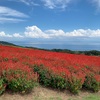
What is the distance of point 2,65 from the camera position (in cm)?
895

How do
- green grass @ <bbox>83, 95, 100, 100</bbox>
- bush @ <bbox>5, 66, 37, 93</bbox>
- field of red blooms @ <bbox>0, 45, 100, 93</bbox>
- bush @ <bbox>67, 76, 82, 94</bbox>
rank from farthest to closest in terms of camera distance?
green grass @ <bbox>83, 95, 100, 100</bbox> → bush @ <bbox>67, 76, 82, 94</bbox> → field of red blooms @ <bbox>0, 45, 100, 93</bbox> → bush @ <bbox>5, 66, 37, 93</bbox>

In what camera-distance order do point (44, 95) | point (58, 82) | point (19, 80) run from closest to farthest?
point (19, 80) < point (44, 95) < point (58, 82)

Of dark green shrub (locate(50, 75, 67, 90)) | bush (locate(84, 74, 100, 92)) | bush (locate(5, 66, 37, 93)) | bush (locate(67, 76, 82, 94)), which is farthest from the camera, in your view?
bush (locate(84, 74, 100, 92))

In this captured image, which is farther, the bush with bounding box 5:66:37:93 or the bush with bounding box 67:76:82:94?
the bush with bounding box 67:76:82:94

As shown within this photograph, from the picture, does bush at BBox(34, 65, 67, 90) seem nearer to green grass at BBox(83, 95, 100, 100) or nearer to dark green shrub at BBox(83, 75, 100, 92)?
green grass at BBox(83, 95, 100, 100)

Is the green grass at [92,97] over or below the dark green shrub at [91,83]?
below

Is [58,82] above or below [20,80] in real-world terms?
below

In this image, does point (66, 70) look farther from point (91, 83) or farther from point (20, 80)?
point (20, 80)

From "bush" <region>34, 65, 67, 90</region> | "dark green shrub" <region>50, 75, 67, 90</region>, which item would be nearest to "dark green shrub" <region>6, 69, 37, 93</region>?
"bush" <region>34, 65, 67, 90</region>

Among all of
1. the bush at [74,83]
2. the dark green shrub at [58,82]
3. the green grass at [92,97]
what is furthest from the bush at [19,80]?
the green grass at [92,97]

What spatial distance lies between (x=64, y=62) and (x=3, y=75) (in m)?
4.46

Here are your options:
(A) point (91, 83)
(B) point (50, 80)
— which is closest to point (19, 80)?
(B) point (50, 80)

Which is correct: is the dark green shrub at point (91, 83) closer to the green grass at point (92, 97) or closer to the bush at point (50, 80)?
the green grass at point (92, 97)

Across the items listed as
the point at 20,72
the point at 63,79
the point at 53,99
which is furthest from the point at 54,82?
the point at 20,72
